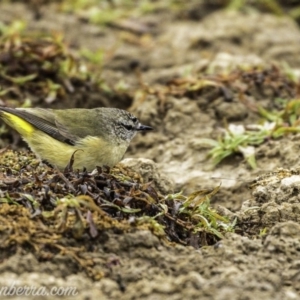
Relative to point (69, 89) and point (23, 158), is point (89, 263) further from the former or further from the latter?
point (69, 89)

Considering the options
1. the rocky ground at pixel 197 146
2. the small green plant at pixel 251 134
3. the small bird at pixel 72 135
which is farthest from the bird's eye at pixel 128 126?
the small green plant at pixel 251 134

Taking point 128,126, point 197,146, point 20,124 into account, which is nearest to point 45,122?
point 20,124

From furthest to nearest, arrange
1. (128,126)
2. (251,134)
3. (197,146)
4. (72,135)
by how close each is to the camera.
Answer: (197,146) → (251,134) → (128,126) → (72,135)

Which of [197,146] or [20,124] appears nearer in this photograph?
[20,124]

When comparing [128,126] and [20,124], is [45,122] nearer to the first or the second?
[20,124]

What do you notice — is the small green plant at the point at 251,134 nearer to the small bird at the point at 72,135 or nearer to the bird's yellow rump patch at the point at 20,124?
the small bird at the point at 72,135

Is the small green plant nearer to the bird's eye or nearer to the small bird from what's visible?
the bird's eye

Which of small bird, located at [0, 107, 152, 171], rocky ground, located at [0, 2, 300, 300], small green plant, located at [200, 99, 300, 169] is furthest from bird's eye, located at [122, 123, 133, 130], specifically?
small green plant, located at [200, 99, 300, 169]

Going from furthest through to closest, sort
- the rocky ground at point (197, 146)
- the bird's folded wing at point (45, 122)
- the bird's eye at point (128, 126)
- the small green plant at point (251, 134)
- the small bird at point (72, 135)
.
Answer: the small green plant at point (251, 134)
the bird's eye at point (128, 126)
the bird's folded wing at point (45, 122)
the small bird at point (72, 135)
the rocky ground at point (197, 146)
